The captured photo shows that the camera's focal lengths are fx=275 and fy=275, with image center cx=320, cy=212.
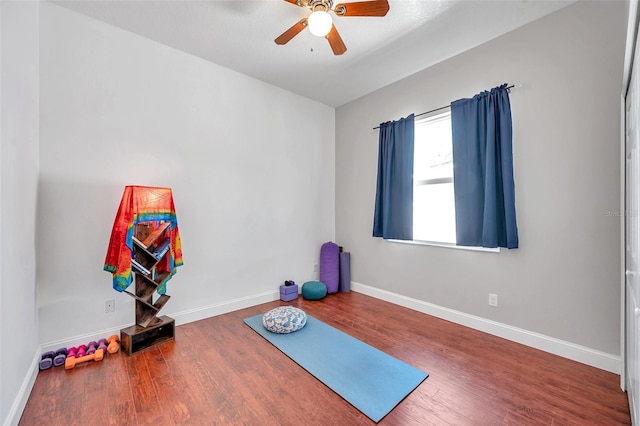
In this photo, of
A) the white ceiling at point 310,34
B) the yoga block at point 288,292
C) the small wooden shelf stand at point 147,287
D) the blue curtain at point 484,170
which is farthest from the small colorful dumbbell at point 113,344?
the blue curtain at point 484,170

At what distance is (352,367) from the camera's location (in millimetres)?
2100

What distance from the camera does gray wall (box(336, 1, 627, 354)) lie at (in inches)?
81.6

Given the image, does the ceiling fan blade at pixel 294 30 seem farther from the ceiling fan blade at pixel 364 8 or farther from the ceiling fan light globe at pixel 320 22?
the ceiling fan blade at pixel 364 8

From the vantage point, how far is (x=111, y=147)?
2494mm

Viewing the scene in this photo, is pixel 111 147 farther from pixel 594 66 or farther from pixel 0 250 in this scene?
pixel 594 66

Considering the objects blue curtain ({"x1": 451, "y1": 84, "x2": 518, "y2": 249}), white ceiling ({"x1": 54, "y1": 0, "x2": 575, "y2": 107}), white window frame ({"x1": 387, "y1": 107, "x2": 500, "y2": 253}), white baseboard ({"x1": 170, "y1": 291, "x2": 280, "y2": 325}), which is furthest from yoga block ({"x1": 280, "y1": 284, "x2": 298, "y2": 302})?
white ceiling ({"x1": 54, "y1": 0, "x2": 575, "y2": 107})

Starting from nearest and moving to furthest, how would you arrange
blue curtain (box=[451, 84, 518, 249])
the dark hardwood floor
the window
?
the dark hardwood floor < blue curtain (box=[451, 84, 518, 249]) < the window

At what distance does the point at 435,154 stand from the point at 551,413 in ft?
8.10

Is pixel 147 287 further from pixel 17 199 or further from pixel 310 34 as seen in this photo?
pixel 310 34

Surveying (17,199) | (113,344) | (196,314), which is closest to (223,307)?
(196,314)

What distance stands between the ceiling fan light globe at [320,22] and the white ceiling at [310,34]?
0.47 m

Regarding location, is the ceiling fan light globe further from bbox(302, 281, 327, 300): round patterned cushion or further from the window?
bbox(302, 281, 327, 300): round patterned cushion

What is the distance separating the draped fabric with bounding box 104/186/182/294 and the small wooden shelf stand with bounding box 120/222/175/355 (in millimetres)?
60

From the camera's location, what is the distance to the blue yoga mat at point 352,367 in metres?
1.76
